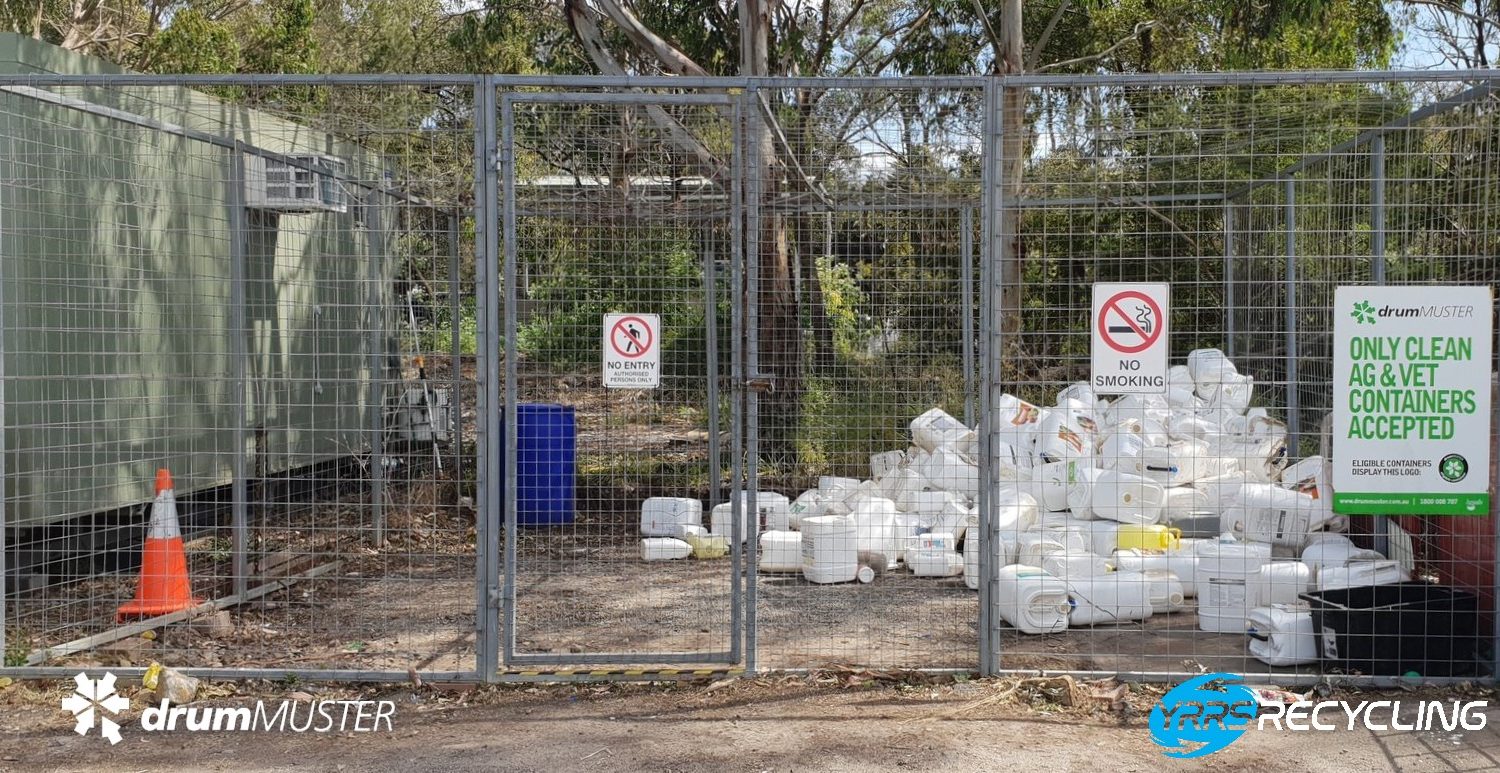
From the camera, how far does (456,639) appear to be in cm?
665

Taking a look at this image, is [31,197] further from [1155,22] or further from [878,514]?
[1155,22]

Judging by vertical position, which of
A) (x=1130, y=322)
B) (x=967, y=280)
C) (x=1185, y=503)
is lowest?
(x=1185, y=503)

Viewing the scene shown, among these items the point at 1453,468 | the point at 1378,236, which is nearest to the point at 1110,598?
the point at 1453,468

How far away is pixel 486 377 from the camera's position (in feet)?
18.5

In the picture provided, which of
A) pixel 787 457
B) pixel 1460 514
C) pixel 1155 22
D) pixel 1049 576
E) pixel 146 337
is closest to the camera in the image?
pixel 1460 514

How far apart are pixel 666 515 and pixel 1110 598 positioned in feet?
12.0

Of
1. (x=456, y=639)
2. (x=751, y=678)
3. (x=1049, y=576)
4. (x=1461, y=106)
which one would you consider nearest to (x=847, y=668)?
(x=751, y=678)

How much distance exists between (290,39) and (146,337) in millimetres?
14350

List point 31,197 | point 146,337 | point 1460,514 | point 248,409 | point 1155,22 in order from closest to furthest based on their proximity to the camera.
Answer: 1. point 1460,514
2. point 31,197
3. point 146,337
4. point 248,409
5. point 1155,22

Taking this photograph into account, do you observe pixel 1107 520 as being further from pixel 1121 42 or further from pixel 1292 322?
pixel 1121 42

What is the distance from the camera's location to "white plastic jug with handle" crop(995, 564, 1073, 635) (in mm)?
6418

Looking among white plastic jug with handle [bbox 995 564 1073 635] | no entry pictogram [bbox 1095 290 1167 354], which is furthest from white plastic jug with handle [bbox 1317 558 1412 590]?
no entry pictogram [bbox 1095 290 1167 354]

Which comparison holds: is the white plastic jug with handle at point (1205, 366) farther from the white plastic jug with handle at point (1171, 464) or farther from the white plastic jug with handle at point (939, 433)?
the white plastic jug with handle at point (939, 433)

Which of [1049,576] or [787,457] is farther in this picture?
[787,457]
